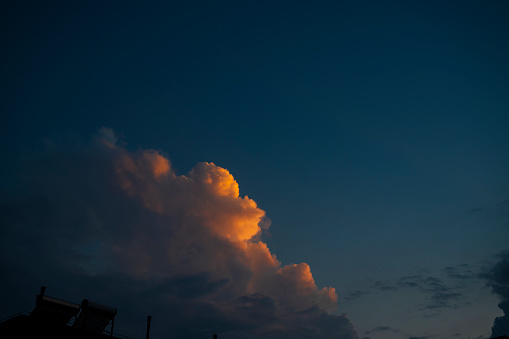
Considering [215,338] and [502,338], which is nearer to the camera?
[502,338]

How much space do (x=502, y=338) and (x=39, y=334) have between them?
4666 cm

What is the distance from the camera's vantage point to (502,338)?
40031mm

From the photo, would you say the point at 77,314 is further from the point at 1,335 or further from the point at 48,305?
the point at 1,335

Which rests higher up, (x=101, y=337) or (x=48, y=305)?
(x=48, y=305)

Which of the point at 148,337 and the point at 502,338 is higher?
the point at 148,337

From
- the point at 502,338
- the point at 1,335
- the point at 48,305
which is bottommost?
the point at 502,338

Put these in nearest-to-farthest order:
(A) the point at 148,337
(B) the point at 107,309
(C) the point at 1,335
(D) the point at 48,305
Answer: (C) the point at 1,335
(D) the point at 48,305
(B) the point at 107,309
(A) the point at 148,337

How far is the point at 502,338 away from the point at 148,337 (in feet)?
130

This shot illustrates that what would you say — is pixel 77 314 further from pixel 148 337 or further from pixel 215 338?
pixel 215 338

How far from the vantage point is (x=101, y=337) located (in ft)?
122

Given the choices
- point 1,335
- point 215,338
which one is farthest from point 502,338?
point 1,335

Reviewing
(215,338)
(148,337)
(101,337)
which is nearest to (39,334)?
(101,337)

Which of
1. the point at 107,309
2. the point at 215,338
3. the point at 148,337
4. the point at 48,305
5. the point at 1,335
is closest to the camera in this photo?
the point at 1,335

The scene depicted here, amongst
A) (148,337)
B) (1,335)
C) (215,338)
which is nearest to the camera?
(1,335)
